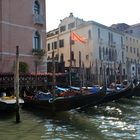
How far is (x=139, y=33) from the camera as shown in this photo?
146 feet

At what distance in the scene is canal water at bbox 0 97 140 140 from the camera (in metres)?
9.34

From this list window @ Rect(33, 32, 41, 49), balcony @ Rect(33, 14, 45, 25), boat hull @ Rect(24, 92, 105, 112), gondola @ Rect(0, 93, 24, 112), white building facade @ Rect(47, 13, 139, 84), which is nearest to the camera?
boat hull @ Rect(24, 92, 105, 112)

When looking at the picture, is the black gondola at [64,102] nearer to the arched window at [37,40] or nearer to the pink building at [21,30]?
the pink building at [21,30]

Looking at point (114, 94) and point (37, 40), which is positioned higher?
point (37, 40)

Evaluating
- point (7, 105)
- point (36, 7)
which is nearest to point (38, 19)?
point (36, 7)

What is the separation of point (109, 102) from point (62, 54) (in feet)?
54.7

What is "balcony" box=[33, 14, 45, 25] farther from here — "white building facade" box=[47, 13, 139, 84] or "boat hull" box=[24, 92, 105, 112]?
"white building facade" box=[47, 13, 139, 84]

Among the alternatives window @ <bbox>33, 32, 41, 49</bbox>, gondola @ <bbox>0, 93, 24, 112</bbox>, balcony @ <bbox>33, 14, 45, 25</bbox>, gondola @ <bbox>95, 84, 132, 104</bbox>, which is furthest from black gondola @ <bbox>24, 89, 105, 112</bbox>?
balcony @ <bbox>33, 14, 45, 25</bbox>

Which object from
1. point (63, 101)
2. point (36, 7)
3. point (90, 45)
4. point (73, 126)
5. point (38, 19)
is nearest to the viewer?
point (73, 126)

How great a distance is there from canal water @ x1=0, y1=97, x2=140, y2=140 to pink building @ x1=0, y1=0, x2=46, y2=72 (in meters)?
5.99

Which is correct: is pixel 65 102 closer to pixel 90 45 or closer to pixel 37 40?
pixel 37 40

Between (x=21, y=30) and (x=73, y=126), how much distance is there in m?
11.1

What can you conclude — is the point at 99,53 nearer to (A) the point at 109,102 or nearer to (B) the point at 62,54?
(B) the point at 62,54

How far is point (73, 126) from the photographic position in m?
10.7
